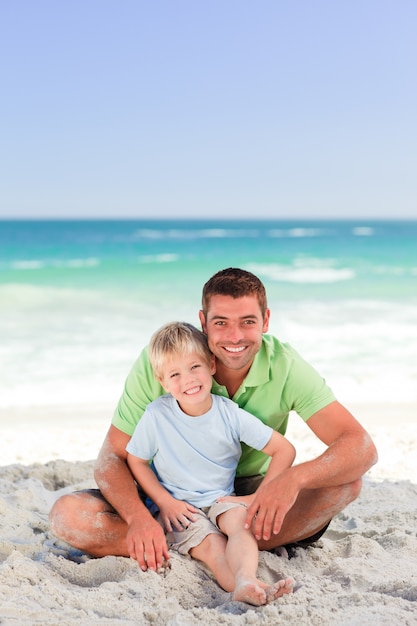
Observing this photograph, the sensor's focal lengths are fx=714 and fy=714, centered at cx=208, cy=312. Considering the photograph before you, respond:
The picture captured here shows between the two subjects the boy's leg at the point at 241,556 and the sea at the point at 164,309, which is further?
the sea at the point at 164,309

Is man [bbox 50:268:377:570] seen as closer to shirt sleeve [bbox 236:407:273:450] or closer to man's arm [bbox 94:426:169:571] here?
man's arm [bbox 94:426:169:571]

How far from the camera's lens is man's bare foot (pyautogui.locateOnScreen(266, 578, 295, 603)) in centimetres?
245

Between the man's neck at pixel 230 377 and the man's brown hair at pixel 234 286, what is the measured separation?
0.26 meters

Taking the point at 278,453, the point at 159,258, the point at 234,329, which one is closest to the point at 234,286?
the point at 234,329

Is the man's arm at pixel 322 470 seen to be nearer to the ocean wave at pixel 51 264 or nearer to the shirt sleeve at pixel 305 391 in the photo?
the shirt sleeve at pixel 305 391

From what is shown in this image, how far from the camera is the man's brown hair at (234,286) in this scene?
295 centimetres

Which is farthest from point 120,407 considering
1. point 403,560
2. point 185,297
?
point 185,297

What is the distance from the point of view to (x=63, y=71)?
31797mm

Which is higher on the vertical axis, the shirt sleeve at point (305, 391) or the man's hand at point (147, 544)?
the shirt sleeve at point (305, 391)

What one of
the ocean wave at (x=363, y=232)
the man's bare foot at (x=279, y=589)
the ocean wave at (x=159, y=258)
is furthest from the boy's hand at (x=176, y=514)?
the ocean wave at (x=363, y=232)

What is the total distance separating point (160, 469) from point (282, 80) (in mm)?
29316

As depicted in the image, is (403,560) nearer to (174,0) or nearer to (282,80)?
(174,0)

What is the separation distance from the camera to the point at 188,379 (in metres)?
2.82

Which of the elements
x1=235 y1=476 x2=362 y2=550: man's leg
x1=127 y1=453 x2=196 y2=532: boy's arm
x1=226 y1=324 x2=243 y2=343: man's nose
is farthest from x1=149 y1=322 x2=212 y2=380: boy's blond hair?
x1=235 y1=476 x2=362 y2=550: man's leg
